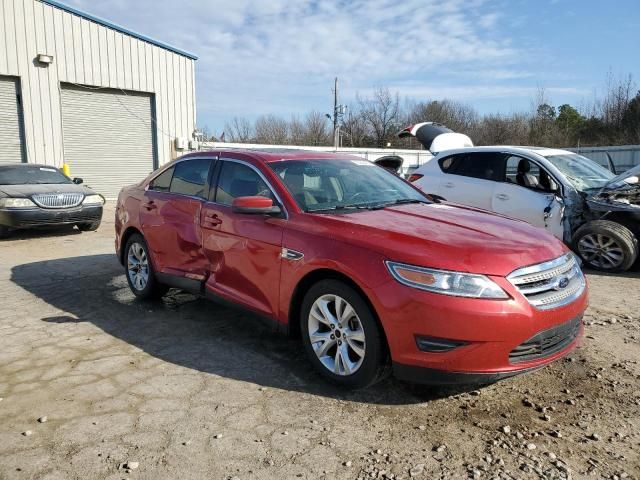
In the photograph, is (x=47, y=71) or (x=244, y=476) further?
(x=47, y=71)

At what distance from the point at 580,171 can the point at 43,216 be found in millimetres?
9155

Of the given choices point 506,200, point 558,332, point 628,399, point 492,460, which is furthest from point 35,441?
point 506,200

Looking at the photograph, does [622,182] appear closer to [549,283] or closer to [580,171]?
[580,171]

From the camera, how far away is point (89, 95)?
16.5 m

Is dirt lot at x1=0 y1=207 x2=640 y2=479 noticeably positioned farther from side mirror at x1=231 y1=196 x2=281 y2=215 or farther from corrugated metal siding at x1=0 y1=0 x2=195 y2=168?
corrugated metal siding at x1=0 y1=0 x2=195 y2=168

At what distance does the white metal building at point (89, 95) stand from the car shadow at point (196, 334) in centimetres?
1006

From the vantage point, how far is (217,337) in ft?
15.1

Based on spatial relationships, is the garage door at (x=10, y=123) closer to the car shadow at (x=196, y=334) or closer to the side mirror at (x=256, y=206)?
the car shadow at (x=196, y=334)

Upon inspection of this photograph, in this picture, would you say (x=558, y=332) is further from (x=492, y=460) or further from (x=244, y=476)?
(x=244, y=476)

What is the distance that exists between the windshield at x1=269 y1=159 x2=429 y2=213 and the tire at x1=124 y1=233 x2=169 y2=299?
1.98m

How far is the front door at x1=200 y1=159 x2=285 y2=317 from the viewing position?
13.1 ft

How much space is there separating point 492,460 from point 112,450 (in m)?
2.00

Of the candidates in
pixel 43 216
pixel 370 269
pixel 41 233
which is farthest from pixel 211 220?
pixel 41 233

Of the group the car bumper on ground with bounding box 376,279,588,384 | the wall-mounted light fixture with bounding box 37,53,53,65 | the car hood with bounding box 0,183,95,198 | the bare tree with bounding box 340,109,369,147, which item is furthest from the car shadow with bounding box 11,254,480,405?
the bare tree with bounding box 340,109,369,147
